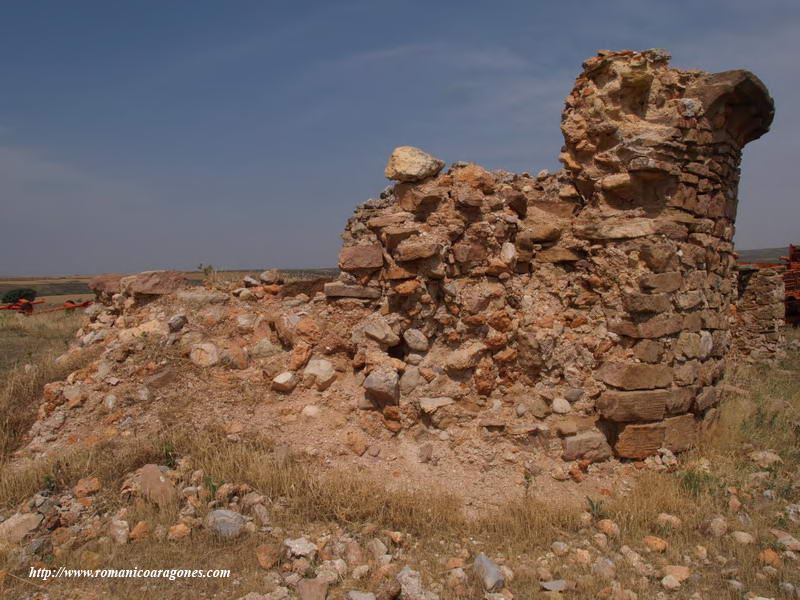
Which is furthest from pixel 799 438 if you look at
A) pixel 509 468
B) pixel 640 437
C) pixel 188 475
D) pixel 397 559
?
pixel 188 475

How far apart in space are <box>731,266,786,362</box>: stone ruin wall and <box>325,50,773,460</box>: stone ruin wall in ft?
25.5

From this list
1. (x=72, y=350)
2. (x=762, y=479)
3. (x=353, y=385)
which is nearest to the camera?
(x=762, y=479)

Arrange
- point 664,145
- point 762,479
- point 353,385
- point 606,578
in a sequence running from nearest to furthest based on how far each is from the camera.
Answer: point 606,578 → point 762,479 → point 664,145 → point 353,385

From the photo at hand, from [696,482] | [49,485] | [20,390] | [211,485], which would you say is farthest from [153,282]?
[696,482]

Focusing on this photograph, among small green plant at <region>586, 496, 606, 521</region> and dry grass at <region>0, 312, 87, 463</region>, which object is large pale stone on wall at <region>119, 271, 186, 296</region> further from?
small green plant at <region>586, 496, 606, 521</region>

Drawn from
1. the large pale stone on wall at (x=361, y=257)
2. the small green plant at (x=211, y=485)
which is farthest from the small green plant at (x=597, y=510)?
the large pale stone on wall at (x=361, y=257)

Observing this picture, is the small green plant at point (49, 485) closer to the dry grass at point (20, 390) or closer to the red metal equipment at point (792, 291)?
the dry grass at point (20, 390)

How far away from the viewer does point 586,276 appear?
16.5 feet

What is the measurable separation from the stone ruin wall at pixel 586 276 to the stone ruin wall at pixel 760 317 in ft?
25.5

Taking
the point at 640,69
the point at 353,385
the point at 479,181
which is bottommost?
the point at 353,385

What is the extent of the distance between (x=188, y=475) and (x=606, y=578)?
9.97 ft

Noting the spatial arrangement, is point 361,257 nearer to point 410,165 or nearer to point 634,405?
point 410,165

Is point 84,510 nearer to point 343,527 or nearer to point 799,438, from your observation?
point 343,527

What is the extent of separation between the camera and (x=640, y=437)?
14.9 ft
